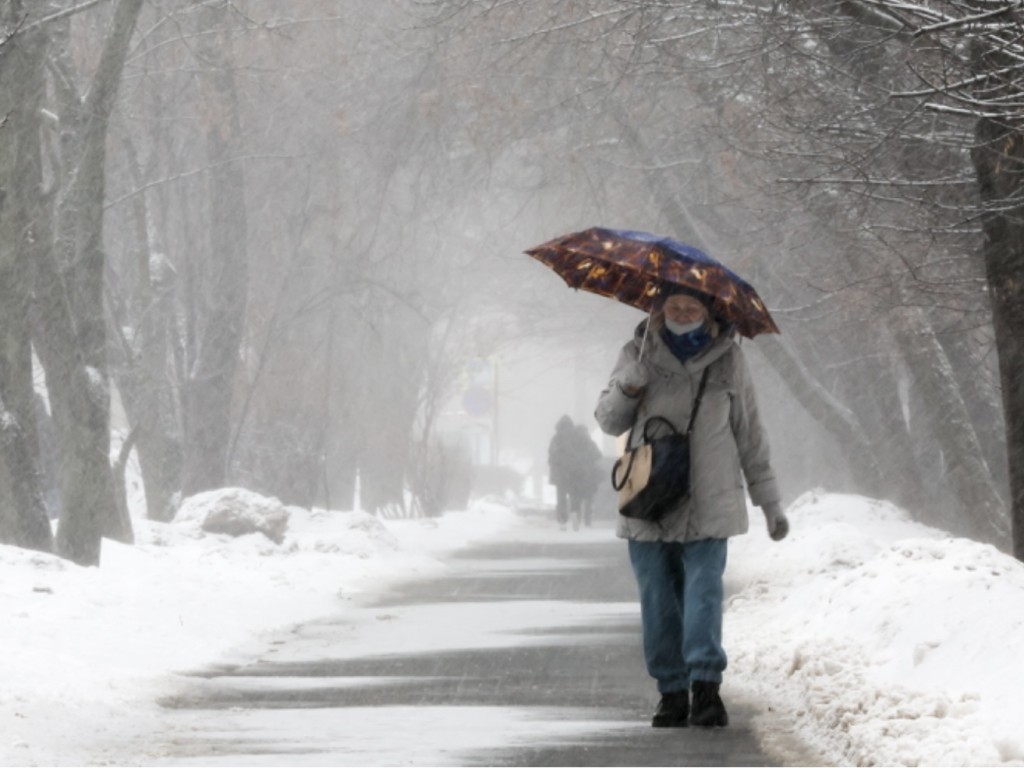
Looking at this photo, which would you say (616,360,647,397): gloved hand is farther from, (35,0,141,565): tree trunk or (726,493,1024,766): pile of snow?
(35,0,141,565): tree trunk

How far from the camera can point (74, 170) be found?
18.3 meters

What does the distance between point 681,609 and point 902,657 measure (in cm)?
101

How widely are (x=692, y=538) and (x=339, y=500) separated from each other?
3059cm

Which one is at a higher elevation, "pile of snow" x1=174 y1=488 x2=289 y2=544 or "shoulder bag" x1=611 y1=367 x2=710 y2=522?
"shoulder bag" x1=611 y1=367 x2=710 y2=522

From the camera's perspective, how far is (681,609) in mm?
9148

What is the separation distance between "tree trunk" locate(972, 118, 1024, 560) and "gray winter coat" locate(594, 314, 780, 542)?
12.6ft

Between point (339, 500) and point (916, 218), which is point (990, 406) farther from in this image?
point (339, 500)

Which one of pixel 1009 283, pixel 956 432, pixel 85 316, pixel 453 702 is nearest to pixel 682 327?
pixel 453 702

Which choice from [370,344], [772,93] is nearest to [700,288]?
[772,93]

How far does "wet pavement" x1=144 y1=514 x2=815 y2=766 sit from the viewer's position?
8.30m

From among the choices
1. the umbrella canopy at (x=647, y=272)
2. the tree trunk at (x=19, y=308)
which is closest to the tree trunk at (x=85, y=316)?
the tree trunk at (x=19, y=308)

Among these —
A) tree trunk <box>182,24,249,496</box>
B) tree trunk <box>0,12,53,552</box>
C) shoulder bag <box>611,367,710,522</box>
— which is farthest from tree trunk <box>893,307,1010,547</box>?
shoulder bag <box>611,367,710,522</box>

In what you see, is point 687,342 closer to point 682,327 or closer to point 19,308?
point 682,327

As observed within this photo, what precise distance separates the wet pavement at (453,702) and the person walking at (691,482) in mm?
273
